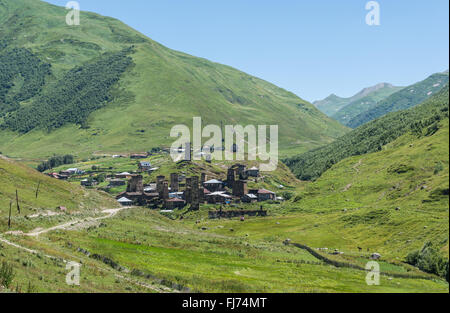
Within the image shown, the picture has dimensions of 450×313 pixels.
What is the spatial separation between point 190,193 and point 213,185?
2389cm

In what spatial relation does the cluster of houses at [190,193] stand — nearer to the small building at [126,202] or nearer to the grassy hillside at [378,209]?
the small building at [126,202]

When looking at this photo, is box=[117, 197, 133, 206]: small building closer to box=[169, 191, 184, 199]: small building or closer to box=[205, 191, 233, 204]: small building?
box=[169, 191, 184, 199]: small building

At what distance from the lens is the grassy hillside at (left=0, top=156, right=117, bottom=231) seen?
93125 millimetres

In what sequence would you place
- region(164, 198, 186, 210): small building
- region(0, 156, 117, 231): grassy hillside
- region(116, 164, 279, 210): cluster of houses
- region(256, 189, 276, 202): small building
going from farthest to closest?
region(256, 189, 276, 202): small building, region(116, 164, 279, 210): cluster of houses, region(164, 198, 186, 210): small building, region(0, 156, 117, 231): grassy hillside

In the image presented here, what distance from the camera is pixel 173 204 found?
556 ft

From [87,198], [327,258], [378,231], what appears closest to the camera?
[327,258]

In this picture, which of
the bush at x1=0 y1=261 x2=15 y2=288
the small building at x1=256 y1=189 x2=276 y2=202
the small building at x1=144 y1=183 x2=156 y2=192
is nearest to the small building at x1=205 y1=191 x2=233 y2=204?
the small building at x1=256 y1=189 x2=276 y2=202

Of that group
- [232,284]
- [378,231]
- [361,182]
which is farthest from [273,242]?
[361,182]

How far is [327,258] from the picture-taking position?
80.1 metres

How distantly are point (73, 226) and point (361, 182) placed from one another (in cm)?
10032

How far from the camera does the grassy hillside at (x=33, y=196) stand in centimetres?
9312
